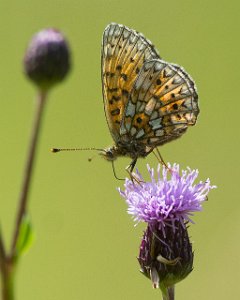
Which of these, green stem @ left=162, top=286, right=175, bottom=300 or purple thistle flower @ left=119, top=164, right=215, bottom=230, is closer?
green stem @ left=162, top=286, right=175, bottom=300

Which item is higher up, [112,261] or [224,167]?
[224,167]

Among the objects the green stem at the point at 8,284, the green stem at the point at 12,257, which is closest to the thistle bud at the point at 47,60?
the green stem at the point at 12,257

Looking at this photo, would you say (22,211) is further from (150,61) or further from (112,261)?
(112,261)

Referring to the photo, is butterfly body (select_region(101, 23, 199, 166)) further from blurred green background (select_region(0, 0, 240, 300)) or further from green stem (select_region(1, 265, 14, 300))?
blurred green background (select_region(0, 0, 240, 300))

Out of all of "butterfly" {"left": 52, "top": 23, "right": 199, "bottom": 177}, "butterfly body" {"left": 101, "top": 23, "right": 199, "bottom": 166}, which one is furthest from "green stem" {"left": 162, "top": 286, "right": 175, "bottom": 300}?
"butterfly body" {"left": 101, "top": 23, "right": 199, "bottom": 166}

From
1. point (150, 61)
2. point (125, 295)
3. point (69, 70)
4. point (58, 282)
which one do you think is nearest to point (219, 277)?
point (125, 295)

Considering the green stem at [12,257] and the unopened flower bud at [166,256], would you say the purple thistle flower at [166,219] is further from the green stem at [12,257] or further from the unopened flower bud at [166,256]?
the green stem at [12,257]

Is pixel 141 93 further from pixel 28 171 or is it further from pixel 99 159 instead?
pixel 99 159
